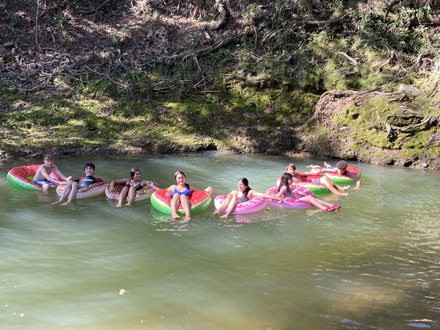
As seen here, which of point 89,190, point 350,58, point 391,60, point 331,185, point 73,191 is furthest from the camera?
point 350,58

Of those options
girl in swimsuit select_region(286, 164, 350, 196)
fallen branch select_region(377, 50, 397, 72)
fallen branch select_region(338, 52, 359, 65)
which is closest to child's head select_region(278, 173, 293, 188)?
girl in swimsuit select_region(286, 164, 350, 196)

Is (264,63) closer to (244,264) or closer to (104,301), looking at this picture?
(244,264)

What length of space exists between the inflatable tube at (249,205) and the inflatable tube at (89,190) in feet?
7.61

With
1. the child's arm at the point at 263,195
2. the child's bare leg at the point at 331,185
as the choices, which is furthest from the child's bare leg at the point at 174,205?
the child's bare leg at the point at 331,185

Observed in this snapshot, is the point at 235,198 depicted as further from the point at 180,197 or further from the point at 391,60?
the point at 391,60

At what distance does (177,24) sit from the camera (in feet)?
55.5

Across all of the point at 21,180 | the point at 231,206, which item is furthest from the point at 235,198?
the point at 21,180

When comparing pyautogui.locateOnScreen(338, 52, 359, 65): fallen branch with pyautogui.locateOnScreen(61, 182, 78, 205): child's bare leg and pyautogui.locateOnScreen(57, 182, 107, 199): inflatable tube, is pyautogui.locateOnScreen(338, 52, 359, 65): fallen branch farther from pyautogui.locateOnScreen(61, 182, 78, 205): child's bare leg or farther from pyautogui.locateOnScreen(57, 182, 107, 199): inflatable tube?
pyautogui.locateOnScreen(61, 182, 78, 205): child's bare leg

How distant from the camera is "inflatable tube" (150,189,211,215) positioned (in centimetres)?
720

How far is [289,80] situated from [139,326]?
1110 centimetres

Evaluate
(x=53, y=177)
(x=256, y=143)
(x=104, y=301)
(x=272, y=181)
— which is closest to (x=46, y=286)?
(x=104, y=301)

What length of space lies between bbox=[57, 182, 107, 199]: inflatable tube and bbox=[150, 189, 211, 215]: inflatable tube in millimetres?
1294

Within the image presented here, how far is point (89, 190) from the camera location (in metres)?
8.16

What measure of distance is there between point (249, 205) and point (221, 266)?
2.21 meters
